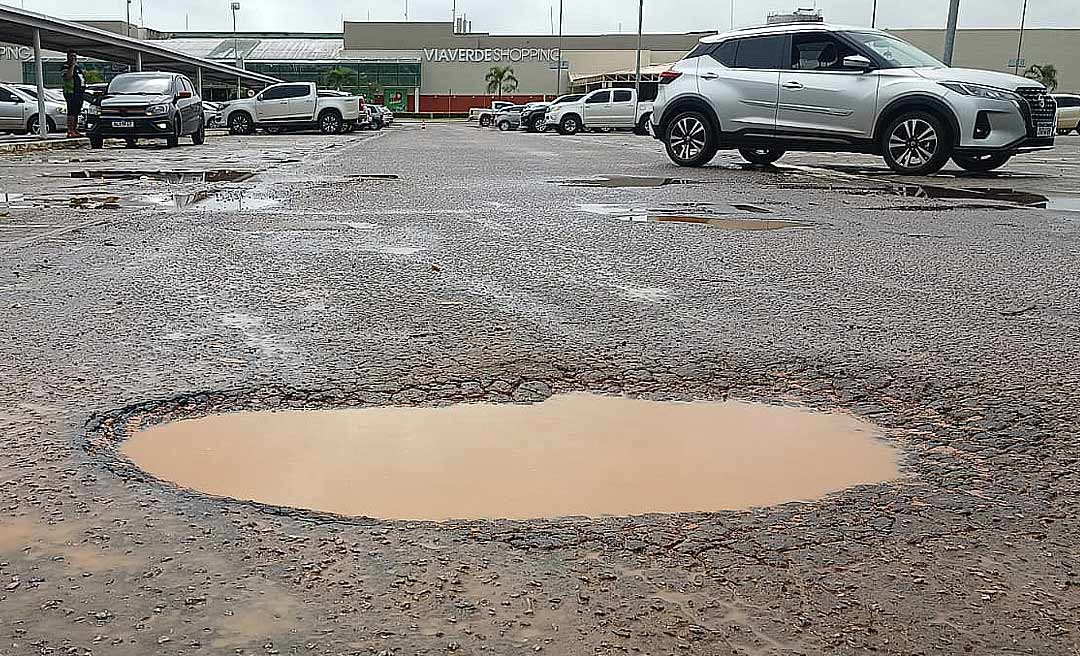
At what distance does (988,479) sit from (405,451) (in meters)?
1.25

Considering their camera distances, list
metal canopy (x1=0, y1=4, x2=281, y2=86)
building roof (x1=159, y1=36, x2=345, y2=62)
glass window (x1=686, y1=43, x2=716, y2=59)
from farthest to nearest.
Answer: building roof (x1=159, y1=36, x2=345, y2=62) < metal canopy (x1=0, y1=4, x2=281, y2=86) < glass window (x1=686, y1=43, x2=716, y2=59)

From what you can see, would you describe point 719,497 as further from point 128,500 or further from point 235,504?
point 128,500

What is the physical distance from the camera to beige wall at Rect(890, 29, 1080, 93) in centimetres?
8638

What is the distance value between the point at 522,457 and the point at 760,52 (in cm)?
1177

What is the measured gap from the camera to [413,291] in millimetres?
4625

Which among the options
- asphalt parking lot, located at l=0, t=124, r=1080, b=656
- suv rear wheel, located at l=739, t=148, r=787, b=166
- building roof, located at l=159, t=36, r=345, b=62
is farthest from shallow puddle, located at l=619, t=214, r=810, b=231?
building roof, located at l=159, t=36, r=345, b=62

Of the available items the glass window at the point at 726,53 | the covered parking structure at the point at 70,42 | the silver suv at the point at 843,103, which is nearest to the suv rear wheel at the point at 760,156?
the silver suv at the point at 843,103

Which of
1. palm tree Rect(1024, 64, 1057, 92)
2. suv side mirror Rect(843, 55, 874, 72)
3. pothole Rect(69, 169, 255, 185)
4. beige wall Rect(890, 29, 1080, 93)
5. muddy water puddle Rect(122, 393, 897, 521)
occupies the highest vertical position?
beige wall Rect(890, 29, 1080, 93)

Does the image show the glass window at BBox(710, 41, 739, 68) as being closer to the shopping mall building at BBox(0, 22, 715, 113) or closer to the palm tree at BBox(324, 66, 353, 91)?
the shopping mall building at BBox(0, 22, 715, 113)

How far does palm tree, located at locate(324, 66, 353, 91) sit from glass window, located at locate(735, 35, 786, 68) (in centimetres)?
7508

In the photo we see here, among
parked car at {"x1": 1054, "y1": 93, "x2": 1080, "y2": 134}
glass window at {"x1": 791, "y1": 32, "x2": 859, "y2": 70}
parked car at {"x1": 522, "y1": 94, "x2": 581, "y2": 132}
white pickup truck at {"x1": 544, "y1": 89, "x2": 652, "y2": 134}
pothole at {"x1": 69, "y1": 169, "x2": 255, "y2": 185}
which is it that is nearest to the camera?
pothole at {"x1": 69, "y1": 169, "x2": 255, "y2": 185}

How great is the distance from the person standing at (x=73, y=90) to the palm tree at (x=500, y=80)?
66.8 m

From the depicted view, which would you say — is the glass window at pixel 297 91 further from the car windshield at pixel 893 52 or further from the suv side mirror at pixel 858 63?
the suv side mirror at pixel 858 63

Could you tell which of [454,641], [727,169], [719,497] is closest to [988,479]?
[719,497]
